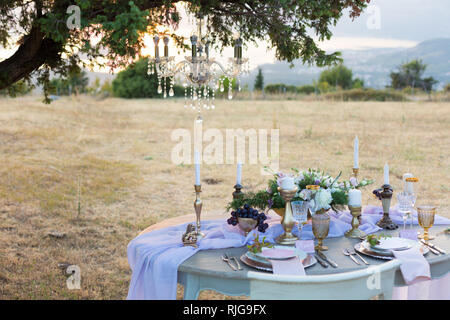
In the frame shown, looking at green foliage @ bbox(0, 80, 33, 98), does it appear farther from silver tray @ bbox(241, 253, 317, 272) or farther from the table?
silver tray @ bbox(241, 253, 317, 272)

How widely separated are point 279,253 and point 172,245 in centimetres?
54

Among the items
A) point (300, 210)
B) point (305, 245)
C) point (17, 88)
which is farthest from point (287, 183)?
point (17, 88)

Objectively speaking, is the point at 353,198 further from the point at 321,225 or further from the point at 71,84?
the point at 71,84

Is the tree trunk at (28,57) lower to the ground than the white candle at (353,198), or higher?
higher

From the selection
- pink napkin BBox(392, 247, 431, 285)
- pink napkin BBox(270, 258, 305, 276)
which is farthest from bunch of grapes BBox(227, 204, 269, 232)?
pink napkin BBox(392, 247, 431, 285)

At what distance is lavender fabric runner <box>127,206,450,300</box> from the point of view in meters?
2.02

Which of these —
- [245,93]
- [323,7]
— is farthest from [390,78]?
[323,7]

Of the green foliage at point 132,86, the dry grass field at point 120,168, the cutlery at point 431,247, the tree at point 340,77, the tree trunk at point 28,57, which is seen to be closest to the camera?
the cutlery at point 431,247

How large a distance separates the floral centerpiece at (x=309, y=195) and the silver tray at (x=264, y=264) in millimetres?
404

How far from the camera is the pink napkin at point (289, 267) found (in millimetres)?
1902

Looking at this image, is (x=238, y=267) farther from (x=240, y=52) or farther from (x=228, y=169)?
(x=228, y=169)

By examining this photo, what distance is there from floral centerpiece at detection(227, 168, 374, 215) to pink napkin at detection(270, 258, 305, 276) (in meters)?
0.47

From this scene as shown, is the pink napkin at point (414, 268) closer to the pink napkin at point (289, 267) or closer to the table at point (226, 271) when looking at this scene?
the table at point (226, 271)

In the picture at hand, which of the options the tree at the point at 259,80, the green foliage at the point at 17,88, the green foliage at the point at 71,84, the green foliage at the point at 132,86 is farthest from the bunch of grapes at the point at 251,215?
the tree at the point at 259,80
